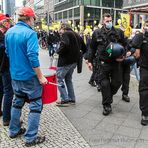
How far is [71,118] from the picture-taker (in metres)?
6.23

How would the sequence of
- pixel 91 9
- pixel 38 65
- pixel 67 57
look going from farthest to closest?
pixel 91 9 < pixel 67 57 < pixel 38 65

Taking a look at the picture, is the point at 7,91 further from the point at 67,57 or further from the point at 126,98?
the point at 126,98

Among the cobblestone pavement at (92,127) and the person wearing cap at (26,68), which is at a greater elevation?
the person wearing cap at (26,68)

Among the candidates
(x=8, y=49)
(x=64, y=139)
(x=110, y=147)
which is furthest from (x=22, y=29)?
(x=110, y=147)

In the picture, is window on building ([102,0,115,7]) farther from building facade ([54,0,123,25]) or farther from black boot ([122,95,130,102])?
black boot ([122,95,130,102])

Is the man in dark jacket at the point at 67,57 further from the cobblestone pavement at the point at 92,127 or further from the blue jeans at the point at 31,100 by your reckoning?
the blue jeans at the point at 31,100

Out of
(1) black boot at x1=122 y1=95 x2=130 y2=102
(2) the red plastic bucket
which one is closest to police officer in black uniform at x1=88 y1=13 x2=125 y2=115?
(1) black boot at x1=122 y1=95 x2=130 y2=102

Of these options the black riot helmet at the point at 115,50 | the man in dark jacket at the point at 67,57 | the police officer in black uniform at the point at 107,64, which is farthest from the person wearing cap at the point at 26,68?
the man in dark jacket at the point at 67,57

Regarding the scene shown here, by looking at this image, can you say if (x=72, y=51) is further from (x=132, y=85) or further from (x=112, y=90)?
(x=132, y=85)

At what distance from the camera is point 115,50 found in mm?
6078

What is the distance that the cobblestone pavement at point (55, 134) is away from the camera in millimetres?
4871

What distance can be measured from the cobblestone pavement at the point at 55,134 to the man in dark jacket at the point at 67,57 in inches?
33.0

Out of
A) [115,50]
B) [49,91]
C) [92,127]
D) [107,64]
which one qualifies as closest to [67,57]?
[107,64]

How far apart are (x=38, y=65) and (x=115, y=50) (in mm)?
1944
